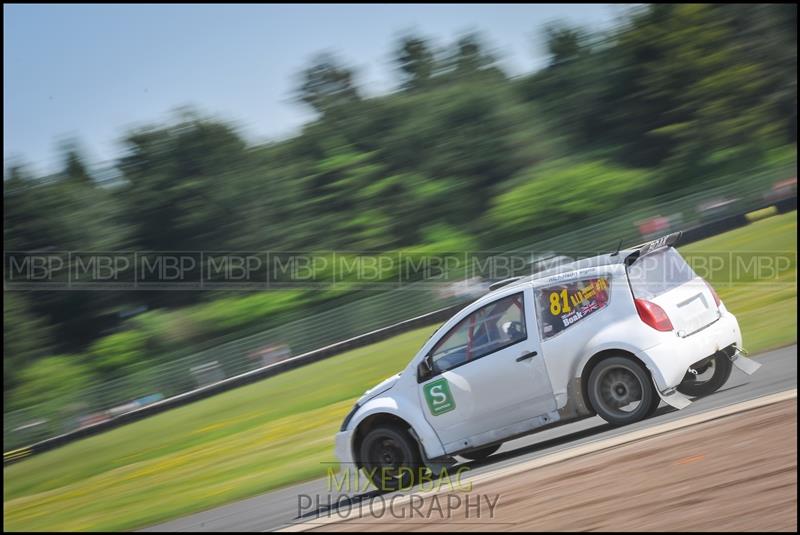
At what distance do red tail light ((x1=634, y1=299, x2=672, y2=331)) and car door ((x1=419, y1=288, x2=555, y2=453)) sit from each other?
94 centimetres

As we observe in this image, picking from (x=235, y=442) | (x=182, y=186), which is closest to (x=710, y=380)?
(x=235, y=442)

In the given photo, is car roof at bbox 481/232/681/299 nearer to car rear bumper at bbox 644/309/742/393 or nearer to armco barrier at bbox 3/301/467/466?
car rear bumper at bbox 644/309/742/393

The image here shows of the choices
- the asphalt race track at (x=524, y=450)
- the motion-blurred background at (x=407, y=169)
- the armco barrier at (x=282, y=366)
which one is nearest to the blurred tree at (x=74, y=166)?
the motion-blurred background at (x=407, y=169)

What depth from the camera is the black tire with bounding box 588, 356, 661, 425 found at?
7.46m

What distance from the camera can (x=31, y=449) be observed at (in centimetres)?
2084

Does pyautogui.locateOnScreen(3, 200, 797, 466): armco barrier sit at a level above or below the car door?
above

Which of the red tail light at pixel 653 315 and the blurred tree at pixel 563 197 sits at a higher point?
the blurred tree at pixel 563 197

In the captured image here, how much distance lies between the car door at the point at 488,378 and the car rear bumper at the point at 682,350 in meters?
0.95

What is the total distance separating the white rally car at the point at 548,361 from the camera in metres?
7.54

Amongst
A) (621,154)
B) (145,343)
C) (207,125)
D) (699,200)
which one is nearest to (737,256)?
(699,200)

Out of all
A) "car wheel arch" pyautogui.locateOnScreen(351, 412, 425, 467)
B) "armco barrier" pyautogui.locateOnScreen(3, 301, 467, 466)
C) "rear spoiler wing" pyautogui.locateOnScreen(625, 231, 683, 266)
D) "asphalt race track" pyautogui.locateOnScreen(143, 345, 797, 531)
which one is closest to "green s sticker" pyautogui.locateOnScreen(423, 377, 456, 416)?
"car wheel arch" pyautogui.locateOnScreen(351, 412, 425, 467)

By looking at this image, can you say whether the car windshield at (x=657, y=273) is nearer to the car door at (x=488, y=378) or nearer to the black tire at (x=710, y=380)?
the car door at (x=488, y=378)

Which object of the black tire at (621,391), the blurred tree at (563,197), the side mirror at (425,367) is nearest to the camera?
the black tire at (621,391)

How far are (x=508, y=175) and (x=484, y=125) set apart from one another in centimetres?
272
